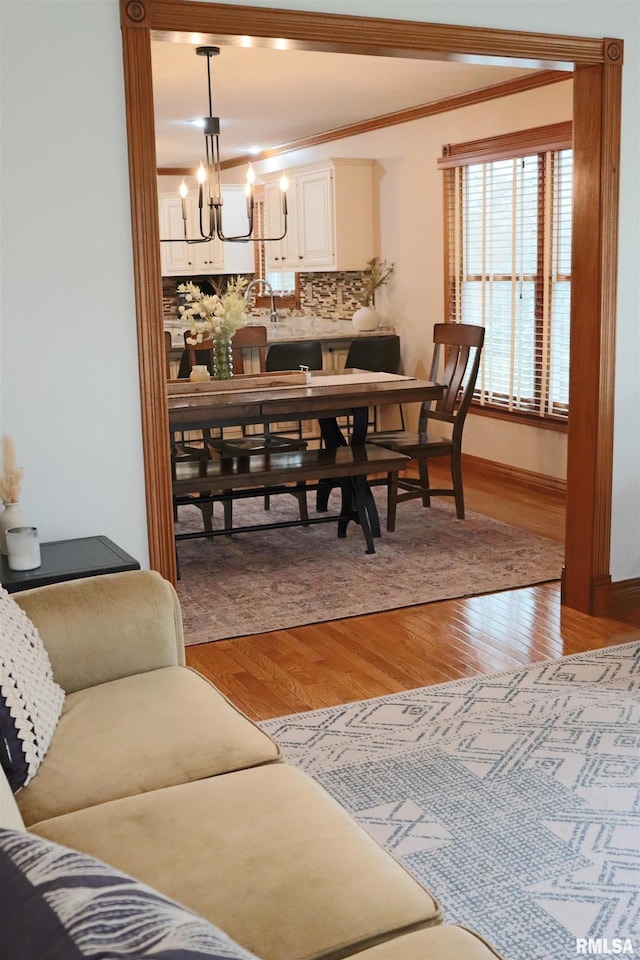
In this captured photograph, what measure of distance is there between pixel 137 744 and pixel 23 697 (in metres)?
0.25

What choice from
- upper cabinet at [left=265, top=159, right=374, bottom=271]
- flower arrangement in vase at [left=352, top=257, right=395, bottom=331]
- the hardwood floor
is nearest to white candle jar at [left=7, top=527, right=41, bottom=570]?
the hardwood floor

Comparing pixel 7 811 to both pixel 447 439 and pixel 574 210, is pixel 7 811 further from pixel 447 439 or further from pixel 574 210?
pixel 447 439

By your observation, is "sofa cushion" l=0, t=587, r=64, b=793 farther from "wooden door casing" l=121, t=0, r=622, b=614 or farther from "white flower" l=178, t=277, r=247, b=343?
"white flower" l=178, t=277, r=247, b=343

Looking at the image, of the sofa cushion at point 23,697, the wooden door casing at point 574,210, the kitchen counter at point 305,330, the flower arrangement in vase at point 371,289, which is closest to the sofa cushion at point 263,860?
the sofa cushion at point 23,697

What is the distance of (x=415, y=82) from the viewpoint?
6.29m

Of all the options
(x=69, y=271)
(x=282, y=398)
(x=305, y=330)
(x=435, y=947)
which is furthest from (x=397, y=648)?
(x=305, y=330)

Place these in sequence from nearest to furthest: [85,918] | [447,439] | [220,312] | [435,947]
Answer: [85,918], [435,947], [220,312], [447,439]

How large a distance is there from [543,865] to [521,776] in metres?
0.45

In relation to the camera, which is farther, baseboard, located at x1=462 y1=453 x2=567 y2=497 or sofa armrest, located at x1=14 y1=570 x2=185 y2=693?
baseboard, located at x1=462 y1=453 x2=567 y2=497

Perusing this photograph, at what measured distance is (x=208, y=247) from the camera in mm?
10367

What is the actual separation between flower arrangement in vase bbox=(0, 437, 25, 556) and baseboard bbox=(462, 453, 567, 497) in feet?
12.7

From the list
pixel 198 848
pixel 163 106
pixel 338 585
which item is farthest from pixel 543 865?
pixel 163 106

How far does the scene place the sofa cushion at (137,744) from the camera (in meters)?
1.94

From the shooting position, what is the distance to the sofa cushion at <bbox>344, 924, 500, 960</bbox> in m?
1.34
